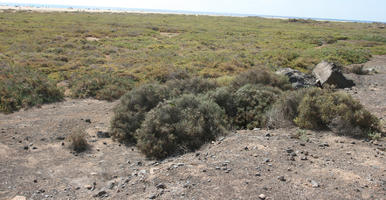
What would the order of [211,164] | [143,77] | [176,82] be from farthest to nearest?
[143,77] < [176,82] < [211,164]

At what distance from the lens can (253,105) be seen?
8.98m

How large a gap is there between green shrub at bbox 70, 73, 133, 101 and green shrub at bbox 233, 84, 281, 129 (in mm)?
5674

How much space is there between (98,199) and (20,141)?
3.99 meters

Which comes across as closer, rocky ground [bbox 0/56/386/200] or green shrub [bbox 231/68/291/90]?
rocky ground [bbox 0/56/386/200]

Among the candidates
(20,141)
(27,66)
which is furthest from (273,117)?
(27,66)

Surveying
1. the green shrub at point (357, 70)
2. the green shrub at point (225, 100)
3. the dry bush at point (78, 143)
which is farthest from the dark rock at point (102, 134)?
the green shrub at point (357, 70)

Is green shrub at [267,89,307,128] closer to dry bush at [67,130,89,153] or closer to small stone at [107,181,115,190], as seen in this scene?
small stone at [107,181,115,190]

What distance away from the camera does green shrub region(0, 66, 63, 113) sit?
10.6 meters

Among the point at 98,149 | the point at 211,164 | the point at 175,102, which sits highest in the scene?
the point at 175,102

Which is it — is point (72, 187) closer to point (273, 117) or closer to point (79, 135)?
point (79, 135)

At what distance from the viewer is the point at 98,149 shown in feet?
25.2

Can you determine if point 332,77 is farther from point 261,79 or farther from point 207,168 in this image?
point 207,168

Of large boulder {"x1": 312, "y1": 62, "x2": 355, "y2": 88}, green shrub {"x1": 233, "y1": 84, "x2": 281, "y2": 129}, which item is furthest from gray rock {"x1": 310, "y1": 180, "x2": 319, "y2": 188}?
large boulder {"x1": 312, "y1": 62, "x2": 355, "y2": 88}

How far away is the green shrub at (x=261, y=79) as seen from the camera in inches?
439
